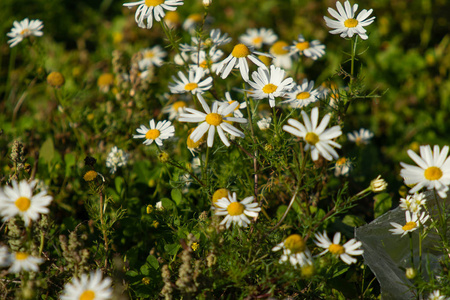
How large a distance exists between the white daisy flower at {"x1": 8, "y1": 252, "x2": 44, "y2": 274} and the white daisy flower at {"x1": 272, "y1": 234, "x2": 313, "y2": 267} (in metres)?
0.70

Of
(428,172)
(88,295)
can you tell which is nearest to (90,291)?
(88,295)

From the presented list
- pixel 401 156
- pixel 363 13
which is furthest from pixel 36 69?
pixel 401 156

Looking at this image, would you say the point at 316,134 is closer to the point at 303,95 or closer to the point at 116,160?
the point at 303,95

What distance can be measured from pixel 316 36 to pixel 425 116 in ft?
3.83

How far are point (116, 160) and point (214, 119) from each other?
0.78 metres

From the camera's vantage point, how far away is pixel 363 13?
1.68 metres

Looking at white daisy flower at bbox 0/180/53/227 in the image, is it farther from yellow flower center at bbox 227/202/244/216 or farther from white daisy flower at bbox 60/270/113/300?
yellow flower center at bbox 227/202/244/216

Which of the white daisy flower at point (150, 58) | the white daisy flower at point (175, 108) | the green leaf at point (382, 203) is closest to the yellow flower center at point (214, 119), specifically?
the white daisy flower at point (175, 108)

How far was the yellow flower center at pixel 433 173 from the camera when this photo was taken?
1297mm

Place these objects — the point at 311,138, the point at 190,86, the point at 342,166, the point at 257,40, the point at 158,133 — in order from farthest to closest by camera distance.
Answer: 1. the point at 257,40
2. the point at 342,166
3. the point at 190,86
4. the point at 158,133
5. the point at 311,138

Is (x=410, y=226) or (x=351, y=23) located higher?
(x=351, y=23)

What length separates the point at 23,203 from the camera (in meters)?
1.22

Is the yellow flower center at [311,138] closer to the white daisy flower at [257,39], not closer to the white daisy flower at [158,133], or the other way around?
the white daisy flower at [158,133]

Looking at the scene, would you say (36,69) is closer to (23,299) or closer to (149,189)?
(149,189)
